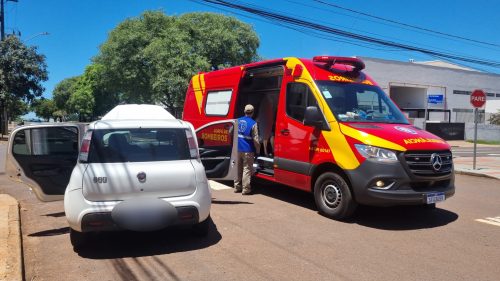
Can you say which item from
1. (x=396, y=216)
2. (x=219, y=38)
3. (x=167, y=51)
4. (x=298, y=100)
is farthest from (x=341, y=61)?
(x=219, y=38)

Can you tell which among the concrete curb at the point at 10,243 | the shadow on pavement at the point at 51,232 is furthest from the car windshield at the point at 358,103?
the concrete curb at the point at 10,243

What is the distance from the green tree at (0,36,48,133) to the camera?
29688 millimetres

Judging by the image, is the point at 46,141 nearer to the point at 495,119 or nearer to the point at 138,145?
the point at 138,145

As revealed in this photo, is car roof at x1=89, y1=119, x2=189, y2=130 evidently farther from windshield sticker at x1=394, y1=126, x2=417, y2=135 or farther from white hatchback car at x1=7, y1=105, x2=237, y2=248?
windshield sticker at x1=394, y1=126, x2=417, y2=135

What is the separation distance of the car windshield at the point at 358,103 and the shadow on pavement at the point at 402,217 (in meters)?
1.55

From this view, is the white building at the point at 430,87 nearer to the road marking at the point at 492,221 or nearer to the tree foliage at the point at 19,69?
the tree foliage at the point at 19,69

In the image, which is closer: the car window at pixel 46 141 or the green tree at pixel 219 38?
the car window at pixel 46 141

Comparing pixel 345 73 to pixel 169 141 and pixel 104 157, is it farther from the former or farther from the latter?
pixel 104 157

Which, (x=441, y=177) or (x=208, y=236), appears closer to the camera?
(x=208, y=236)

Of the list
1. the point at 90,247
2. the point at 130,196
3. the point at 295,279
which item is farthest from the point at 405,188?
the point at 90,247

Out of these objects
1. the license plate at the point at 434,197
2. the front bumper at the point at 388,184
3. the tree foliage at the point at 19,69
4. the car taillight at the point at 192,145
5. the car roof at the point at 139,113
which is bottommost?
the license plate at the point at 434,197

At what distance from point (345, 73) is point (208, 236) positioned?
3878 millimetres

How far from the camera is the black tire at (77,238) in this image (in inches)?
200

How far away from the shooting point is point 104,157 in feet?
16.6
